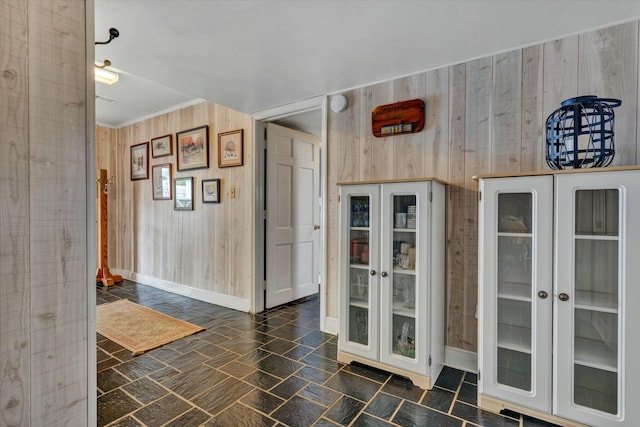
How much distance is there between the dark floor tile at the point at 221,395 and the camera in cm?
191

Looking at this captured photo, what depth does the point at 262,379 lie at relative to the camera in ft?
7.25

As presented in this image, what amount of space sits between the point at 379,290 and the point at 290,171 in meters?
2.19

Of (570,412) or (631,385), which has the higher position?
(631,385)

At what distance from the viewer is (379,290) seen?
230 cm

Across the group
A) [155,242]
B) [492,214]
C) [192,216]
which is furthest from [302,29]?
[155,242]

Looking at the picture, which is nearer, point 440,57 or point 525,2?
point 525,2

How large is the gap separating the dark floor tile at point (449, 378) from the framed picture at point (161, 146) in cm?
424

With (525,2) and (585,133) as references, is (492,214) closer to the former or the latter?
(585,133)

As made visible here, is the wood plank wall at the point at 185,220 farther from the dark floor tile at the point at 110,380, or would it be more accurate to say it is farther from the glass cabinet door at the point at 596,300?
the glass cabinet door at the point at 596,300

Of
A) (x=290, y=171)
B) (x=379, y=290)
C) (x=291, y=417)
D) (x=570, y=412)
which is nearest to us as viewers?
(x=570, y=412)

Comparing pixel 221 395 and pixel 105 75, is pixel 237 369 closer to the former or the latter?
pixel 221 395

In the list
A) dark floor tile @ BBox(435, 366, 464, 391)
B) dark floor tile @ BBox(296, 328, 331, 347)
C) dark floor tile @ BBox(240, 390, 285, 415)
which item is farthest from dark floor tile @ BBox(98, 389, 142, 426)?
dark floor tile @ BBox(435, 366, 464, 391)

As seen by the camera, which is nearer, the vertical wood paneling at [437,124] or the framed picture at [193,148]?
the vertical wood paneling at [437,124]

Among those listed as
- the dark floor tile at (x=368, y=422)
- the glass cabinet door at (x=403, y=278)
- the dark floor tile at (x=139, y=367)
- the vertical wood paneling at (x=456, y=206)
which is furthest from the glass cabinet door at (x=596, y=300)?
the dark floor tile at (x=139, y=367)
